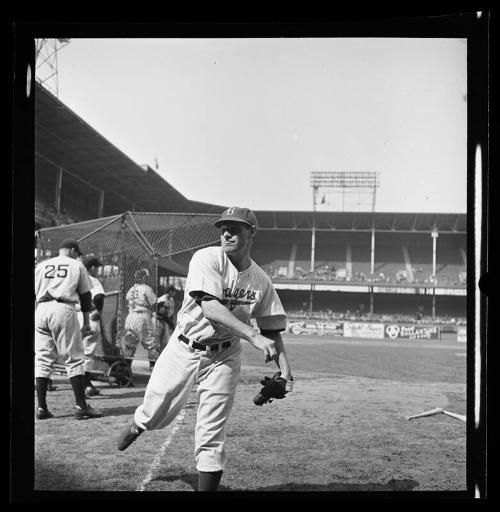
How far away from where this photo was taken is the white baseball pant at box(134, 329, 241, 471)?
2803 millimetres

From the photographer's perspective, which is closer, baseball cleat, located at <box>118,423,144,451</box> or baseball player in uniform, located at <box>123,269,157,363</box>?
baseball cleat, located at <box>118,423,144,451</box>

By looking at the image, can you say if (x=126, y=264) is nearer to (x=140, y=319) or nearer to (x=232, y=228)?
(x=140, y=319)

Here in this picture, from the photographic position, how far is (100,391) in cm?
607

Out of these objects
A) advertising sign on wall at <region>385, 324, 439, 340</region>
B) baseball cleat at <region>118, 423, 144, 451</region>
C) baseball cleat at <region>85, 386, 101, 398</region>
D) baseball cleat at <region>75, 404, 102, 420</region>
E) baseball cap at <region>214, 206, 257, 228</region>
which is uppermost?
baseball cap at <region>214, 206, 257, 228</region>

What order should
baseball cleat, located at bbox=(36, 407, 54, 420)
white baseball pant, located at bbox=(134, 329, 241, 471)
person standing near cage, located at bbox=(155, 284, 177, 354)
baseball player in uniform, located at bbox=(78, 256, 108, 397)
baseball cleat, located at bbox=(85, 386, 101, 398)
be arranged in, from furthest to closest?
person standing near cage, located at bbox=(155, 284, 177, 354), baseball player in uniform, located at bbox=(78, 256, 108, 397), baseball cleat, located at bbox=(85, 386, 101, 398), baseball cleat, located at bbox=(36, 407, 54, 420), white baseball pant, located at bbox=(134, 329, 241, 471)

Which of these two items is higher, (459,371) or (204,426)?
(204,426)

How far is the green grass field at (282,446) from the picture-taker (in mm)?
3066

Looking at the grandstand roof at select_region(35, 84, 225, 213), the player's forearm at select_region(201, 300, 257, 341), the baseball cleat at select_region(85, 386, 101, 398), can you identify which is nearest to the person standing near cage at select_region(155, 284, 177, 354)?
the baseball cleat at select_region(85, 386, 101, 398)

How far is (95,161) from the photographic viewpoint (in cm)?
2109

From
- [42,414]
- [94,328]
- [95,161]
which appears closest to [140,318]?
[94,328]

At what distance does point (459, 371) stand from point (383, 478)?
25.2 ft

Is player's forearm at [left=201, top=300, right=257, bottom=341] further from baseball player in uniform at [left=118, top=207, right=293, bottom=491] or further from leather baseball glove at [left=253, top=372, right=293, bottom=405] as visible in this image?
leather baseball glove at [left=253, top=372, right=293, bottom=405]
